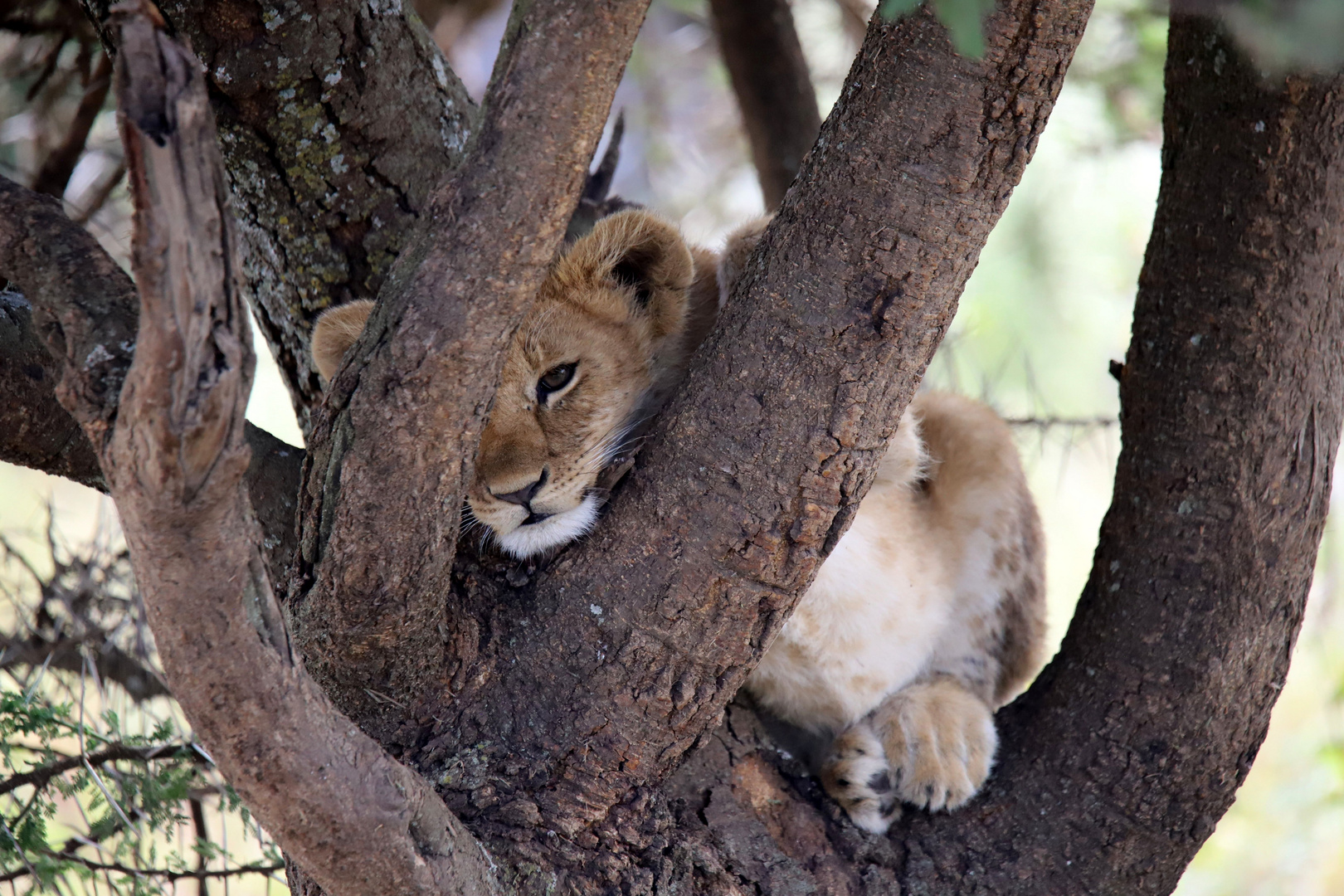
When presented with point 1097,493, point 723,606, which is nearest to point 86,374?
point 723,606

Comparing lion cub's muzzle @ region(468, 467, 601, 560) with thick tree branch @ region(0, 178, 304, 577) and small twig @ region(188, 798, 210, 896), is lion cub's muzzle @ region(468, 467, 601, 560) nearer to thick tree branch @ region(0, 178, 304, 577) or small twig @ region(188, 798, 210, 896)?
thick tree branch @ region(0, 178, 304, 577)

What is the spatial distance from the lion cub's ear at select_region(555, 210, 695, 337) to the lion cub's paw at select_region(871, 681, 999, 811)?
40.0 inches

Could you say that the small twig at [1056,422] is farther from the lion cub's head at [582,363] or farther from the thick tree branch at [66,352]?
the thick tree branch at [66,352]

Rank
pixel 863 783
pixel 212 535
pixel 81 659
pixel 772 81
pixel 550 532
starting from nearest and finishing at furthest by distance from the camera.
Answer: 1. pixel 212 535
2. pixel 550 532
3. pixel 863 783
4. pixel 81 659
5. pixel 772 81

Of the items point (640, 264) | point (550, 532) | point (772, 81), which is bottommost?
point (550, 532)

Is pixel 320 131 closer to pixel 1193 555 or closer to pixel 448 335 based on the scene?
pixel 448 335

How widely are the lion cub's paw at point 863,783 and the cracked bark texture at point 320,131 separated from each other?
1373 mm

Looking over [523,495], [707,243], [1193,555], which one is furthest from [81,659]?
[1193,555]

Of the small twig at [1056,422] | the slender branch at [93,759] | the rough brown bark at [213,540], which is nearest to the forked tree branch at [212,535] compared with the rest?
the rough brown bark at [213,540]

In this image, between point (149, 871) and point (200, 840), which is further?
point (200, 840)

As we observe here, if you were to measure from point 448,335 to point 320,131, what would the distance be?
101 centimetres

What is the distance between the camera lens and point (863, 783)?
2379mm

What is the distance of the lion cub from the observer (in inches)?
89.4

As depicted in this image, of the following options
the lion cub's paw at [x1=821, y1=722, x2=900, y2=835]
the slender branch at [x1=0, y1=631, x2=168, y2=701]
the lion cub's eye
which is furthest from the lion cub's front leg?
the slender branch at [x1=0, y1=631, x2=168, y2=701]
